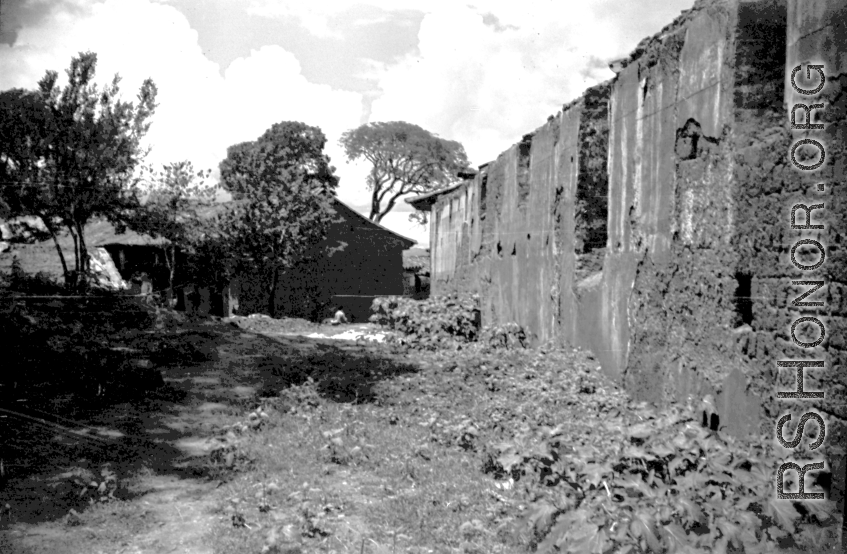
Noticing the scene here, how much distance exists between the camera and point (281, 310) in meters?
23.8

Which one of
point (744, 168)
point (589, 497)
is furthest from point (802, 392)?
point (744, 168)

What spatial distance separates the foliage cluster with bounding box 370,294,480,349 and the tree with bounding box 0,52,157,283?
202 inches

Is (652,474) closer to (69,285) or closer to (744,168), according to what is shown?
(744,168)

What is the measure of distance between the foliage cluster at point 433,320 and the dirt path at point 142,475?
3.40m

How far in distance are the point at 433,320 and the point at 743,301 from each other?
7.57m

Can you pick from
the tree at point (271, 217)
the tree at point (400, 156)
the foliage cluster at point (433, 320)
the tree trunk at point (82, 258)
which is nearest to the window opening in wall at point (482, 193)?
the foliage cluster at point (433, 320)

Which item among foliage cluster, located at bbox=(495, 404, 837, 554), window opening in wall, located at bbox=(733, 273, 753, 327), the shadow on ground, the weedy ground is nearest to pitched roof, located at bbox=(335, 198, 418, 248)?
the shadow on ground

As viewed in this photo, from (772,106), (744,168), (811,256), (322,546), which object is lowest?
(322,546)

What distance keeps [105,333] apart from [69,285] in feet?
8.13

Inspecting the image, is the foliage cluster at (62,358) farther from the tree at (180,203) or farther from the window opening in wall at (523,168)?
the tree at (180,203)

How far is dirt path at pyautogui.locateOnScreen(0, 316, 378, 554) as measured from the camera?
3434 mm

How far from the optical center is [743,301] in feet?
13.0

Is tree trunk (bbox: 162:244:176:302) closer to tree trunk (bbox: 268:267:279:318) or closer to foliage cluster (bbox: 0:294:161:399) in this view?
tree trunk (bbox: 268:267:279:318)

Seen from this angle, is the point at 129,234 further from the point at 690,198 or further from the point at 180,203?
the point at 690,198
